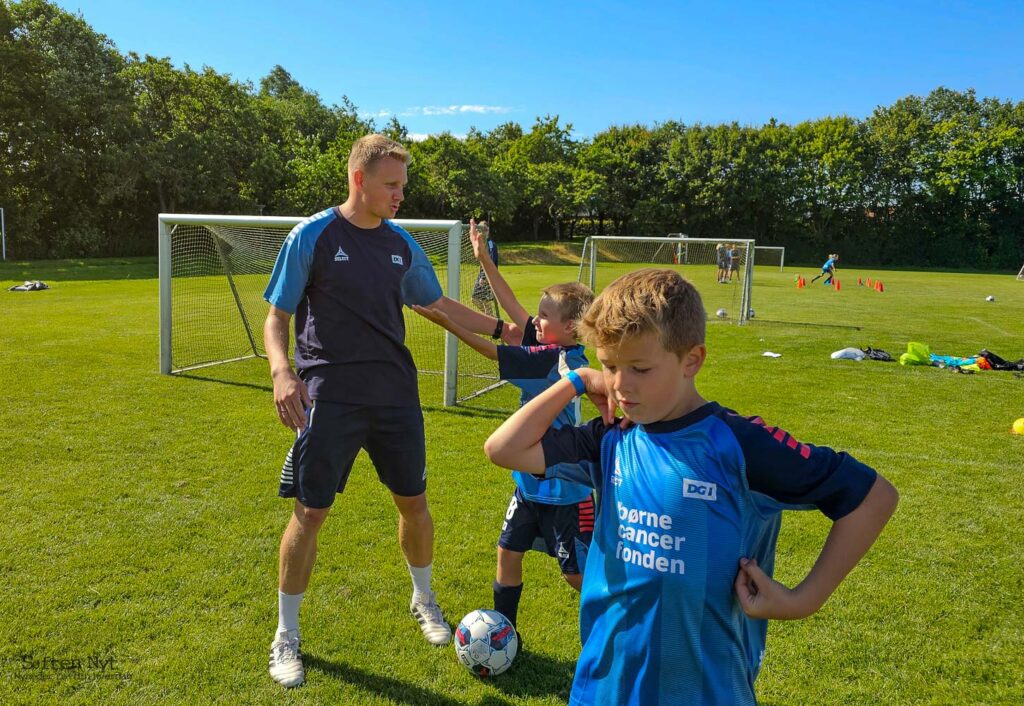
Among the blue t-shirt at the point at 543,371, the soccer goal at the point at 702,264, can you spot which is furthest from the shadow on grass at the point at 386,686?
the soccer goal at the point at 702,264

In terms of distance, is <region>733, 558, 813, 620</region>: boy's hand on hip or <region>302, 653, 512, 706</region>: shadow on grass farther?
<region>302, 653, 512, 706</region>: shadow on grass

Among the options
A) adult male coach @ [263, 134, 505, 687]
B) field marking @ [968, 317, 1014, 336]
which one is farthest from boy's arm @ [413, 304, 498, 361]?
field marking @ [968, 317, 1014, 336]

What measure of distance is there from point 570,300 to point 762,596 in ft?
5.96

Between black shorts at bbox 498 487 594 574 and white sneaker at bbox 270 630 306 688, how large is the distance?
106cm

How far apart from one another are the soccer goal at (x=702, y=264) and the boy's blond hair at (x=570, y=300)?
41.3 feet

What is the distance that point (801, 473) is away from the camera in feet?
5.20

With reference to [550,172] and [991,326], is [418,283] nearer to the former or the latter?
[991,326]

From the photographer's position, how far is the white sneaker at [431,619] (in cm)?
352

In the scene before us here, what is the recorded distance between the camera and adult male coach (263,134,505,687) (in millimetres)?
3088

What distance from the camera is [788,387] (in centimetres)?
940

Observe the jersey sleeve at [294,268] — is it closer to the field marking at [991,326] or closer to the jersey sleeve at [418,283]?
the jersey sleeve at [418,283]

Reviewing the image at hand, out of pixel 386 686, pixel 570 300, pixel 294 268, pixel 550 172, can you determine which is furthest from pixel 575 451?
pixel 550 172

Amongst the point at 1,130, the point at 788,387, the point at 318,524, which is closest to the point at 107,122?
the point at 1,130

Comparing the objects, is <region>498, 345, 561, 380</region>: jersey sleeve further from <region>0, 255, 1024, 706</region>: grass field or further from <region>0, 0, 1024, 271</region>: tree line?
<region>0, 0, 1024, 271</region>: tree line
